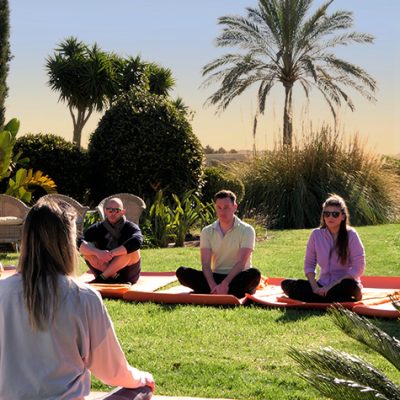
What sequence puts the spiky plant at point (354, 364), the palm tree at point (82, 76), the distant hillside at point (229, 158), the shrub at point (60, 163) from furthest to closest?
the palm tree at point (82, 76), the distant hillside at point (229, 158), the shrub at point (60, 163), the spiky plant at point (354, 364)

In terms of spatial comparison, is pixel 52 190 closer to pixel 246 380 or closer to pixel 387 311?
pixel 387 311

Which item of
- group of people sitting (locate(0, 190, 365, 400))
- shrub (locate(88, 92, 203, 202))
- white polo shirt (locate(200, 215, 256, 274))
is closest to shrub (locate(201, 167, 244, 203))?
shrub (locate(88, 92, 203, 202))

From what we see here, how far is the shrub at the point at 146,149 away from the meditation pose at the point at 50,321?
42.6 ft

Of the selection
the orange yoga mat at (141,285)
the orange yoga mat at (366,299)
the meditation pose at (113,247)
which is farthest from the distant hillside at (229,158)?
the meditation pose at (113,247)

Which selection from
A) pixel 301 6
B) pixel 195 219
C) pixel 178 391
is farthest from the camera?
pixel 301 6

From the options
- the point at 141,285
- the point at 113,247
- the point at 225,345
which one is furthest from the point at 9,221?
the point at 225,345

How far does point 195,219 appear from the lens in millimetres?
15008

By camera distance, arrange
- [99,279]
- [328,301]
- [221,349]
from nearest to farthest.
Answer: [221,349]
[328,301]
[99,279]

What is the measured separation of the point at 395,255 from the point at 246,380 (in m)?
7.53

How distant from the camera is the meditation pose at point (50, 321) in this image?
2.98 meters

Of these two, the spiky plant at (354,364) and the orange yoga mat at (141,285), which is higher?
the spiky plant at (354,364)

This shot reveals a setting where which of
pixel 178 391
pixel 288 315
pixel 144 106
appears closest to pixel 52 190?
pixel 144 106

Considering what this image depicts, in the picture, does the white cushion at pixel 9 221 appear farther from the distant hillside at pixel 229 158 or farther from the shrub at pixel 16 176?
the distant hillside at pixel 229 158

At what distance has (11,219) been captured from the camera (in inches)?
481
